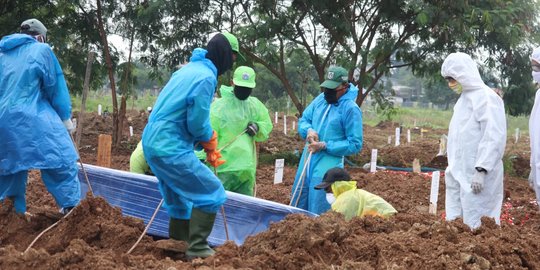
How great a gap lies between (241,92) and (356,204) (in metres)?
1.65

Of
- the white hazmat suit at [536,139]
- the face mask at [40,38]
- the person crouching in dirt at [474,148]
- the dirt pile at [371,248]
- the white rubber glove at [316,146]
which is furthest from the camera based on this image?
the white hazmat suit at [536,139]

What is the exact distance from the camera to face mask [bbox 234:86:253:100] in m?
6.76

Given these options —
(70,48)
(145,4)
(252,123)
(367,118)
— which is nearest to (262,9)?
(145,4)

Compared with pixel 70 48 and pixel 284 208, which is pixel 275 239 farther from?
pixel 70 48

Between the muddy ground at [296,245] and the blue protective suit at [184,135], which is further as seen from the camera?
the blue protective suit at [184,135]

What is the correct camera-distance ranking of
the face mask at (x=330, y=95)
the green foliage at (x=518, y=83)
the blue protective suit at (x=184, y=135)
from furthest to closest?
the green foliage at (x=518, y=83)
the face mask at (x=330, y=95)
the blue protective suit at (x=184, y=135)

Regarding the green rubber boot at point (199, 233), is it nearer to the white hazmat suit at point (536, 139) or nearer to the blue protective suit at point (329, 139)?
the blue protective suit at point (329, 139)

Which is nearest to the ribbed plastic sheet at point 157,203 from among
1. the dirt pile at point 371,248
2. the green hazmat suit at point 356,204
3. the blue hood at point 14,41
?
the green hazmat suit at point 356,204

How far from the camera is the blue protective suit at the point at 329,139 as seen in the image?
6344 millimetres

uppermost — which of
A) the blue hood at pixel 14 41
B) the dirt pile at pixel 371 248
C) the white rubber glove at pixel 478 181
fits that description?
the blue hood at pixel 14 41

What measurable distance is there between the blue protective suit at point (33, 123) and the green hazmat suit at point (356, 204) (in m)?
2.10

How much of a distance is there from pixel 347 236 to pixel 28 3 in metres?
11.6

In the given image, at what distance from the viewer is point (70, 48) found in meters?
14.9

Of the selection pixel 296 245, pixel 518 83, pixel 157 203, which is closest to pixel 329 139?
pixel 157 203
